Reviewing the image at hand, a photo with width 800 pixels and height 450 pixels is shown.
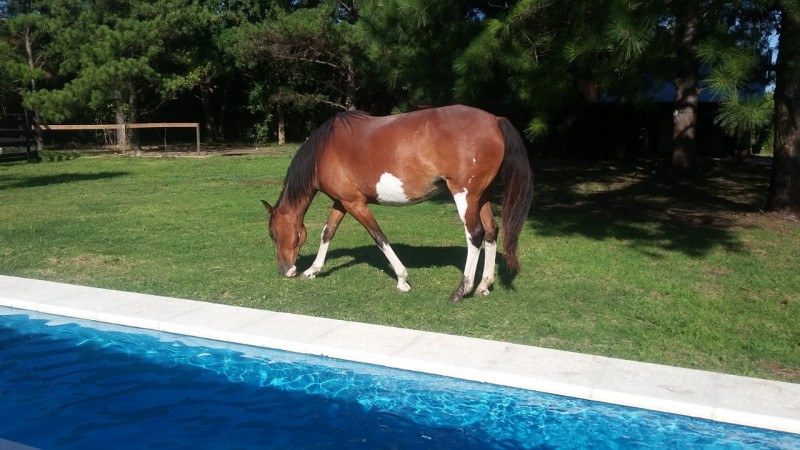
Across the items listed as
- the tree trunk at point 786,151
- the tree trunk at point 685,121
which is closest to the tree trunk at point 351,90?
the tree trunk at point 685,121

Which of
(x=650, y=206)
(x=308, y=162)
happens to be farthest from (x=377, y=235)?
(x=650, y=206)

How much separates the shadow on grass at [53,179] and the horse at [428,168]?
12099mm

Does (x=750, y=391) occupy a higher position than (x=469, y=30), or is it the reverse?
(x=469, y=30)

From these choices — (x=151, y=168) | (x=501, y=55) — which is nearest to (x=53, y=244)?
(x=501, y=55)

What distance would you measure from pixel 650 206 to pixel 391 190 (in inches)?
312

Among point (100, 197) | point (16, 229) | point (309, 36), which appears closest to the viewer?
point (16, 229)

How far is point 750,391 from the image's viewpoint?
13.4ft

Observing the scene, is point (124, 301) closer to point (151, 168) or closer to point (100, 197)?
point (100, 197)

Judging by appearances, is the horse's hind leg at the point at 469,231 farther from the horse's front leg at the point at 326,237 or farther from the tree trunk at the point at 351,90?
the tree trunk at the point at 351,90

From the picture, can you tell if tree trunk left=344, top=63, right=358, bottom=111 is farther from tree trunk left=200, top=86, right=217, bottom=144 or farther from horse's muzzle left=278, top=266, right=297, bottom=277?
horse's muzzle left=278, top=266, right=297, bottom=277

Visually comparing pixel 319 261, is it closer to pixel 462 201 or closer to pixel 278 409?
pixel 462 201

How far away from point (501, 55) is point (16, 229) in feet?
25.7

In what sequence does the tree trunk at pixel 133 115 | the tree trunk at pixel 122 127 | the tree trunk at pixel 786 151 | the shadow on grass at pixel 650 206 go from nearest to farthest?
the shadow on grass at pixel 650 206 < the tree trunk at pixel 786 151 < the tree trunk at pixel 122 127 < the tree trunk at pixel 133 115

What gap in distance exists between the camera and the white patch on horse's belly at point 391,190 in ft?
20.7
